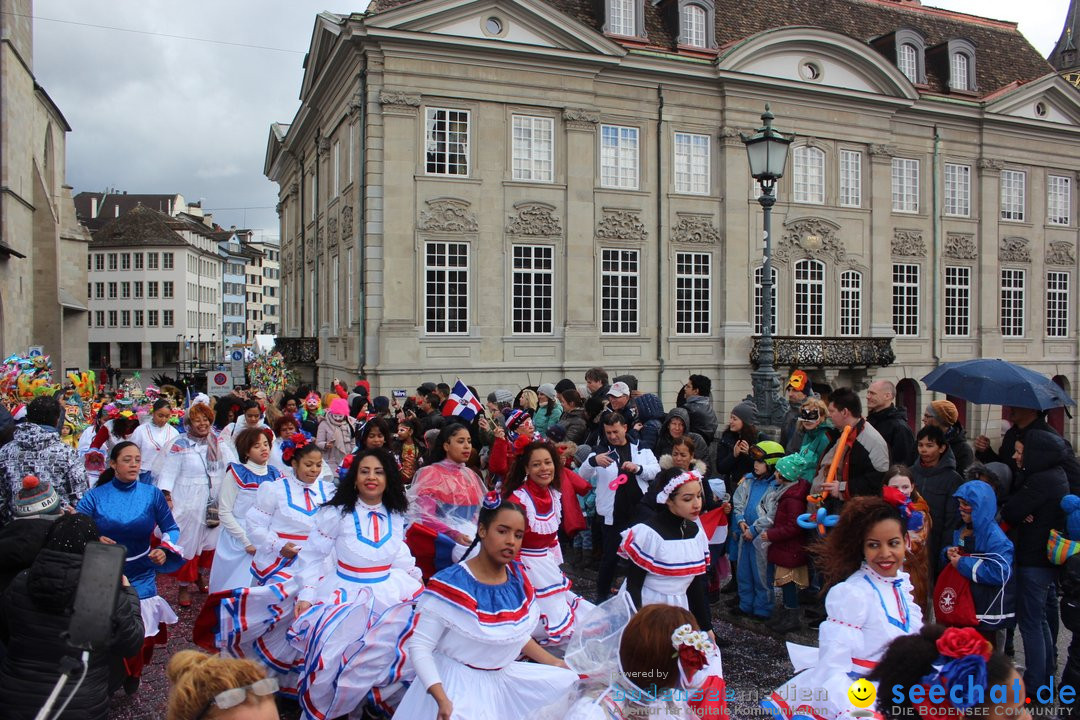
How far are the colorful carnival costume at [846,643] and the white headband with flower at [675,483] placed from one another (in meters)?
1.58

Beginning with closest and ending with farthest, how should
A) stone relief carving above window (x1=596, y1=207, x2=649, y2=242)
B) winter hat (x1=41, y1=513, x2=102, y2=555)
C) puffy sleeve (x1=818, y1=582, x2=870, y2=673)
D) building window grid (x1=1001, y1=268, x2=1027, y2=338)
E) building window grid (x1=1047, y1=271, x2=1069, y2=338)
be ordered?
1. puffy sleeve (x1=818, y1=582, x2=870, y2=673)
2. winter hat (x1=41, y1=513, x2=102, y2=555)
3. stone relief carving above window (x1=596, y1=207, x2=649, y2=242)
4. building window grid (x1=1001, y1=268, x2=1027, y2=338)
5. building window grid (x1=1047, y1=271, x2=1069, y2=338)

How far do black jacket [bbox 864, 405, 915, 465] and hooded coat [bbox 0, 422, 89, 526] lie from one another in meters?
7.29

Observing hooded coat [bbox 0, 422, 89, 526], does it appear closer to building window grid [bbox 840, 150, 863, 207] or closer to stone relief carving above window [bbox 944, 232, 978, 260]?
building window grid [bbox 840, 150, 863, 207]

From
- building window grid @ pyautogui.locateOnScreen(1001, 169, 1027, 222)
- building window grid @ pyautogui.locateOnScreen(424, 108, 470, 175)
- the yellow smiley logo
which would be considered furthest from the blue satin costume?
building window grid @ pyautogui.locateOnScreen(1001, 169, 1027, 222)

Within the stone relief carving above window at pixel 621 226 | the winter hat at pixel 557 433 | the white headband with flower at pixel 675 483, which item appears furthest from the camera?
the stone relief carving above window at pixel 621 226

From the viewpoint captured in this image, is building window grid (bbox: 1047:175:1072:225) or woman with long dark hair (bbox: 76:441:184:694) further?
building window grid (bbox: 1047:175:1072:225)

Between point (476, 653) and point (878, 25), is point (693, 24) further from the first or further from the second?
point (476, 653)

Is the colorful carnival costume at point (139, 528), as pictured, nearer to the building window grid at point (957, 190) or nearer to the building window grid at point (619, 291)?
the building window grid at point (619, 291)

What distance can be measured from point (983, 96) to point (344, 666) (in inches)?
1275

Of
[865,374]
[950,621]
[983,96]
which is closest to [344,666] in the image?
[950,621]

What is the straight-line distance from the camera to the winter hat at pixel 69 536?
459cm

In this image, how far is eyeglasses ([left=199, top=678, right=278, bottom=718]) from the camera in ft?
8.76

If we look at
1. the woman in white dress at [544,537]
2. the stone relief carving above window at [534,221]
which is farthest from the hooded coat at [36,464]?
the stone relief carving above window at [534,221]

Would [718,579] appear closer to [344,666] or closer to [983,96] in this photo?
[344,666]
